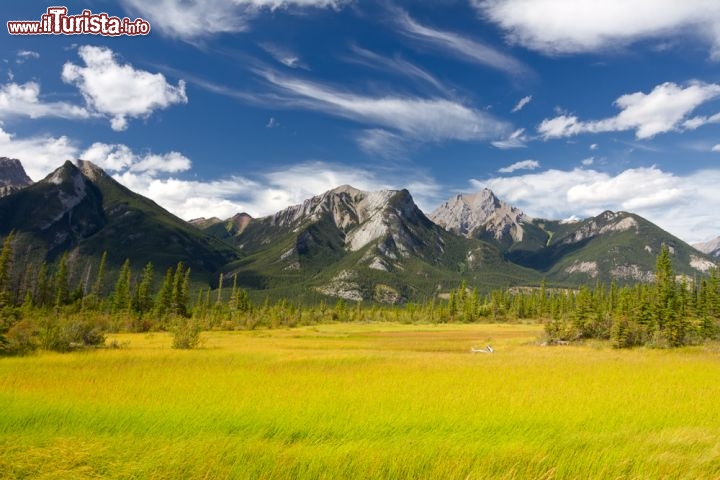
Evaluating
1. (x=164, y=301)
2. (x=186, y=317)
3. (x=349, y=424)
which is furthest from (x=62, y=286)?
(x=349, y=424)

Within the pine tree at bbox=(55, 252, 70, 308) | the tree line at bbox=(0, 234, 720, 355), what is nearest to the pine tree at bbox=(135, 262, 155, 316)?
the tree line at bbox=(0, 234, 720, 355)

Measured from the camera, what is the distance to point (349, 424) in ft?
33.1

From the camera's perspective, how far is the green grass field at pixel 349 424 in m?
6.64

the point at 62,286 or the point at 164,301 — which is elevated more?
the point at 62,286

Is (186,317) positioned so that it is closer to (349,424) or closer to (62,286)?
(62,286)

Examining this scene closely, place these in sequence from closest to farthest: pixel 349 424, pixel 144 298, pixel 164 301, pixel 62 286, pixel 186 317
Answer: pixel 349 424, pixel 186 317, pixel 164 301, pixel 144 298, pixel 62 286

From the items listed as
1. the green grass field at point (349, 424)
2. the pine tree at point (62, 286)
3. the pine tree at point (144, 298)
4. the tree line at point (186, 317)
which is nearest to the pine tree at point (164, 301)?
the tree line at point (186, 317)

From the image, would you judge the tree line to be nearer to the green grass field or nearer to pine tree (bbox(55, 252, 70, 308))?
pine tree (bbox(55, 252, 70, 308))

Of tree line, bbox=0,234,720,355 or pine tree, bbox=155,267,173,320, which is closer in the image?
tree line, bbox=0,234,720,355

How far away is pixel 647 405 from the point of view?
13266 mm

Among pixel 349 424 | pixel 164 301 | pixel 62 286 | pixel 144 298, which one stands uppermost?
pixel 349 424

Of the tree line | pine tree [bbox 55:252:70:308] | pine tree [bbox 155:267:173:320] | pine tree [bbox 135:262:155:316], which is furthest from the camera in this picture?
pine tree [bbox 135:262:155:316]

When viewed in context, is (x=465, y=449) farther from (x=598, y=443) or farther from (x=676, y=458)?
(x=676, y=458)

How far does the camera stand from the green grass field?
6.64m
